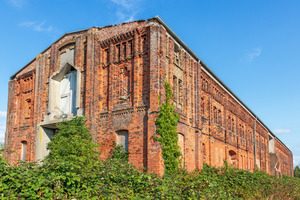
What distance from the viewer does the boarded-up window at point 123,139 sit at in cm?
1678

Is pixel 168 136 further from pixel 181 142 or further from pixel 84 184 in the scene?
pixel 84 184

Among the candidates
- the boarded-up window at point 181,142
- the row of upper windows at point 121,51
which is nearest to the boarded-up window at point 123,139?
the boarded-up window at point 181,142

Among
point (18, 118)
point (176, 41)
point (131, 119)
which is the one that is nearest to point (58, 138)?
point (131, 119)

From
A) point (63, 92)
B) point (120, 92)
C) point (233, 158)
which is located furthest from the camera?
point (233, 158)

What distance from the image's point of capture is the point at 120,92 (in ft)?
57.4

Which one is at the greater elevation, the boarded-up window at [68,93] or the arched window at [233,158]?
the boarded-up window at [68,93]

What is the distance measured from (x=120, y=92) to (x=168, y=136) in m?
3.92

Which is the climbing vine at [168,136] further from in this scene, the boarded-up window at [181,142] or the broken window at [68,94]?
the broken window at [68,94]

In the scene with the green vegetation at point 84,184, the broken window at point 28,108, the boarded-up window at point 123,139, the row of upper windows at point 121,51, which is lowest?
the green vegetation at point 84,184

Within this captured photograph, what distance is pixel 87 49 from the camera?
736 inches

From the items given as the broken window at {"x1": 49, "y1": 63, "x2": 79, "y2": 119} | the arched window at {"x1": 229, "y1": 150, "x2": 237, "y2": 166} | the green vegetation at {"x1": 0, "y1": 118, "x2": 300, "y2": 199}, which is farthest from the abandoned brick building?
the green vegetation at {"x1": 0, "y1": 118, "x2": 300, "y2": 199}

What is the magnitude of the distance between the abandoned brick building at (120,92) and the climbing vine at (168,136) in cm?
40

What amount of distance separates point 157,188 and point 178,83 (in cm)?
1159

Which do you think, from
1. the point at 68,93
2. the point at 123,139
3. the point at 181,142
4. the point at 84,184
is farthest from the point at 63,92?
the point at 84,184
